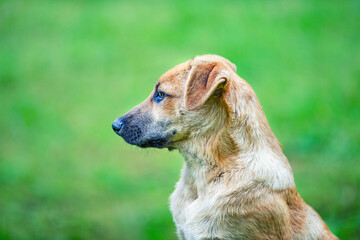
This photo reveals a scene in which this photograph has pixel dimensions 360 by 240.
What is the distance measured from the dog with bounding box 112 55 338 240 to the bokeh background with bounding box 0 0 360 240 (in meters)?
2.56

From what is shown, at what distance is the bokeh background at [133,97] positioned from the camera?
7379 mm

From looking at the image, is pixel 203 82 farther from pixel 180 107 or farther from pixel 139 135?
pixel 139 135

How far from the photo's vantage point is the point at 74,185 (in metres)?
8.34

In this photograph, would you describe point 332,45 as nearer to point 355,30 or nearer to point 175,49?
point 355,30

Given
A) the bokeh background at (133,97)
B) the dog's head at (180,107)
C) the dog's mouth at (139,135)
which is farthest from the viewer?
the bokeh background at (133,97)

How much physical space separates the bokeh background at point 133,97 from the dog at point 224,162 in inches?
101

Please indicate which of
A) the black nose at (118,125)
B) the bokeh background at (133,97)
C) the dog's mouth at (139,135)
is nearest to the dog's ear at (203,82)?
the dog's mouth at (139,135)

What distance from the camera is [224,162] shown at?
3.97 meters

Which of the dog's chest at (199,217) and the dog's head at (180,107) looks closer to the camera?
the dog's chest at (199,217)

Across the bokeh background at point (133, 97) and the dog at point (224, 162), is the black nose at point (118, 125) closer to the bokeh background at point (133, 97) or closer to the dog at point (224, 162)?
the dog at point (224, 162)

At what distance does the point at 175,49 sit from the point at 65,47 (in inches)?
137

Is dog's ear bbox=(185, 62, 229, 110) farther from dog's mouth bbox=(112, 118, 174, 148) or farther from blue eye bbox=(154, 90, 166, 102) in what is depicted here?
dog's mouth bbox=(112, 118, 174, 148)

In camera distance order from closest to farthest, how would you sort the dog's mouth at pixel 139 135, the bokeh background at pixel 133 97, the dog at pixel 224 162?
the dog at pixel 224 162
the dog's mouth at pixel 139 135
the bokeh background at pixel 133 97

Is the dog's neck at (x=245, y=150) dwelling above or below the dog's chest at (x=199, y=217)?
above
